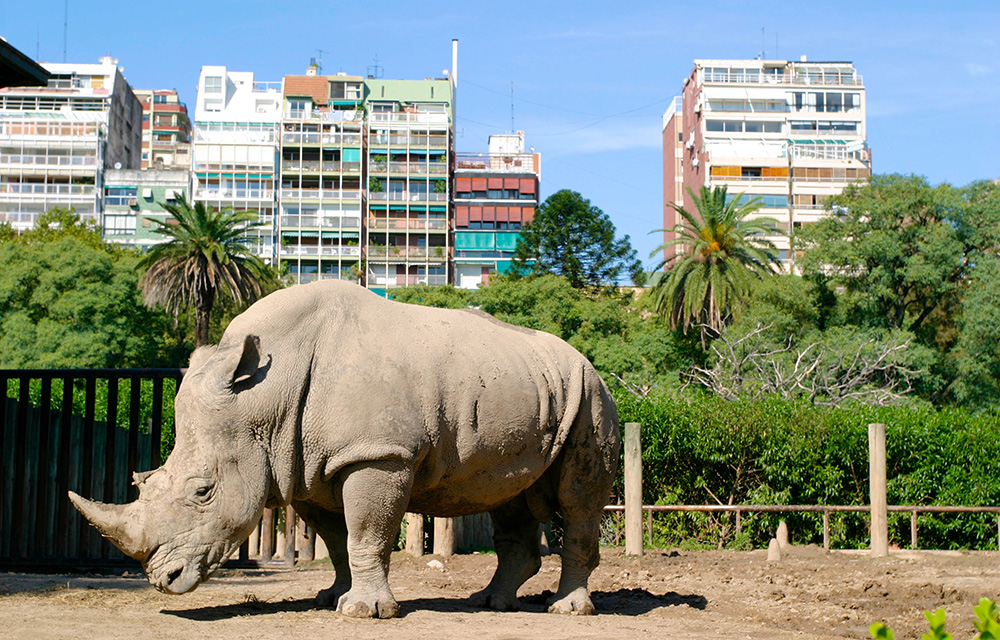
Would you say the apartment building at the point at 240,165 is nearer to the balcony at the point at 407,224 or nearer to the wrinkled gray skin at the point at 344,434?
the balcony at the point at 407,224

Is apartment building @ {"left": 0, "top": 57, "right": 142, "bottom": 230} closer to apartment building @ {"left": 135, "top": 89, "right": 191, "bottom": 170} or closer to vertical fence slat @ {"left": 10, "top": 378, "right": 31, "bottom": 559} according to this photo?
apartment building @ {"left": 135, "top": 89, "right": 191, "bottom": 170}

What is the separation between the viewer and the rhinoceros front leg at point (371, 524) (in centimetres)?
770

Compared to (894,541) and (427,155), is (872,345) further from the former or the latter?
(427,155)

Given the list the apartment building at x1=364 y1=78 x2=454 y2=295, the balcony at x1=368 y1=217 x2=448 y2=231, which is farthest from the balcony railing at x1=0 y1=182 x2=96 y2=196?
the balcony at x1=368 y1=217 x2=448 y2=231


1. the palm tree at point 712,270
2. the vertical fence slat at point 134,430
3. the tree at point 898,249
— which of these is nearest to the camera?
the vertical fence slat at point 134,430

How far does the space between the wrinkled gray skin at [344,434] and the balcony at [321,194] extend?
294ft

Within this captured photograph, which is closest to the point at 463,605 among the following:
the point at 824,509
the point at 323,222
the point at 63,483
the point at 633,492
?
the point at 63,483

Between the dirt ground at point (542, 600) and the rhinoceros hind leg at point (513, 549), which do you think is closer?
the dirt ground at point (542, 600)

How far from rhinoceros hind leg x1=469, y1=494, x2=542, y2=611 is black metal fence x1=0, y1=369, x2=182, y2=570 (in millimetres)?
3626

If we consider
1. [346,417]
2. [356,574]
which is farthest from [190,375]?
[356,574]

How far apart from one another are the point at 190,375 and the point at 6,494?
15.3 ft

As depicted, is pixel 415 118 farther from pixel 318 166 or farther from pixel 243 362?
pixel 243 362

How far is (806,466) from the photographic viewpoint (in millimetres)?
19797

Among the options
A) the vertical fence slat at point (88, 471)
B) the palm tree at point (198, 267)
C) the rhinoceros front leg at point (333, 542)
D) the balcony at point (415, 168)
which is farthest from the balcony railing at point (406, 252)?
the rhinoceros front leg at point (333, 542)
